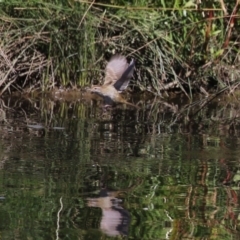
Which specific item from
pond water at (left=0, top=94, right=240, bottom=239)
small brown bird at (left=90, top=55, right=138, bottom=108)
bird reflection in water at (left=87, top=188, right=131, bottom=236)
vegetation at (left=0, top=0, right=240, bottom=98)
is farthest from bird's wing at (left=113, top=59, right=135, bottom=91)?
bird reflection in water at (left=87, top=188, right=131, bottom=236)

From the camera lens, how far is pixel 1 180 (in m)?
5.03

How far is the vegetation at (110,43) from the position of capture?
8398mm

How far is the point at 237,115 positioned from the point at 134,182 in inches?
98.0

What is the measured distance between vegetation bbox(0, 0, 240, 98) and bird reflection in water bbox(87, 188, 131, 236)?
3.69 metres

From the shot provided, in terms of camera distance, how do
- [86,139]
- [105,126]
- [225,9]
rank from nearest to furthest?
1. [86,139]
2. [105,126]
3. [225,9]

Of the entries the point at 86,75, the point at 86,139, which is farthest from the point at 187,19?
the point at 86,139

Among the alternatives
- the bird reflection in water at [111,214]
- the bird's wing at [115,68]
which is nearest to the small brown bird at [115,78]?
the bird's wing at [115,68]

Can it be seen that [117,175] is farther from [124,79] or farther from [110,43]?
[110,43]

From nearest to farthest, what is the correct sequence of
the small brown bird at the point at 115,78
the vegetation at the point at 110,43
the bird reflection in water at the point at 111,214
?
the bird reflection in water at the point at 111,214
the small brown bird at the point at 115,78
the vegetation at the point at 110,43

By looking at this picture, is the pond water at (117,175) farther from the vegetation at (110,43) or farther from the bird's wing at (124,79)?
the vegetation at (110,43)

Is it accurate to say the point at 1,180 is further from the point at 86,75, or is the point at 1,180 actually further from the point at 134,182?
the point at 86,75

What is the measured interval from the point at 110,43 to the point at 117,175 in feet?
11.0

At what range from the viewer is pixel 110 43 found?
8.44 m

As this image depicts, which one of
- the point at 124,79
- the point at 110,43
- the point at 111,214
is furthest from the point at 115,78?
the point at 111,214
